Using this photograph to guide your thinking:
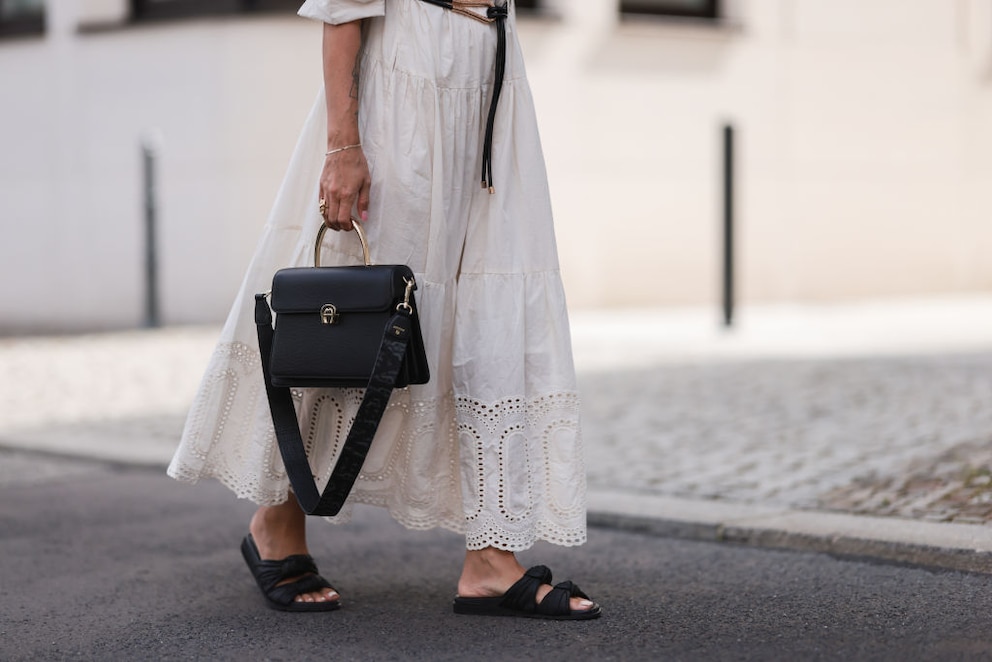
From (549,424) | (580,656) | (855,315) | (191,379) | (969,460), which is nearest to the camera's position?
(580,656)

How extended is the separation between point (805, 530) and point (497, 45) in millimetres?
1675

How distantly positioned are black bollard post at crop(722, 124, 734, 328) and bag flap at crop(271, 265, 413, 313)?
7240mm

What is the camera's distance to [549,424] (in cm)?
320

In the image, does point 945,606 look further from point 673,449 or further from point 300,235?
point 673,449

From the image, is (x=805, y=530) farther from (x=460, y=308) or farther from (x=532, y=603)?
(x=460, y=308)

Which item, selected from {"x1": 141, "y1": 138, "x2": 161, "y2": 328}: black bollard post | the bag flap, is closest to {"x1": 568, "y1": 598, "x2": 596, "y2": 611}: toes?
the bag flap

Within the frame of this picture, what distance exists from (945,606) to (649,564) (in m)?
0.85

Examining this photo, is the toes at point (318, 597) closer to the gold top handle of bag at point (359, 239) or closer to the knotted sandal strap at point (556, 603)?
the knotted sandal strap at point (556, 603)

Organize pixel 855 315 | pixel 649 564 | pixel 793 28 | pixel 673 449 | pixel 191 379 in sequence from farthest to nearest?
pixel 793 28 < pixel 855 315 < pixel 191 379 < pixel 673 449 < pixel 649 564

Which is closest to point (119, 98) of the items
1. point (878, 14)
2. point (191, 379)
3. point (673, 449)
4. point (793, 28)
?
point (191, 379)

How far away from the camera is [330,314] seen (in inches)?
118

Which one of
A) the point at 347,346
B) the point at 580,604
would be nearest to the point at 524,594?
the point at 580,604

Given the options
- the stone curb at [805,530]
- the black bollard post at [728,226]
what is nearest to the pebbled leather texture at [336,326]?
the stone curb at [805,530]

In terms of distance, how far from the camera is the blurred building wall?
11.4m
